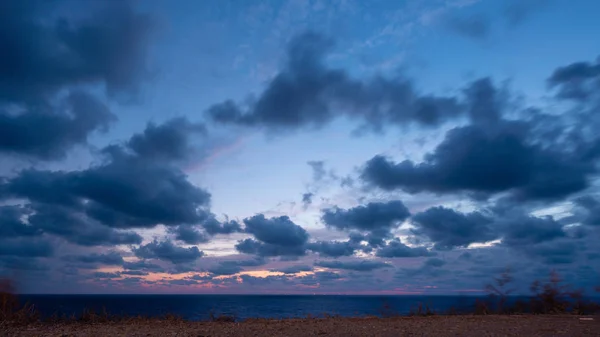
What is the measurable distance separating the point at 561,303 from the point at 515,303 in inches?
73.6

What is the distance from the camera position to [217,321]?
59.1 feet

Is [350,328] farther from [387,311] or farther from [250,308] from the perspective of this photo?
[250,308]

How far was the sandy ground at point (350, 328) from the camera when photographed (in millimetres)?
13398

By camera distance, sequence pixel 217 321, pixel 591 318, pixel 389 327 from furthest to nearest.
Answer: pixel 217 321, pixel 591 318, pixel 389 327

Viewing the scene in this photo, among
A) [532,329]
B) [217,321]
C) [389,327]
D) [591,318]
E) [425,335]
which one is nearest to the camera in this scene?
[425,335]

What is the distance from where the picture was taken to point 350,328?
14.8 m

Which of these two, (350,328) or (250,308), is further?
(250,308)

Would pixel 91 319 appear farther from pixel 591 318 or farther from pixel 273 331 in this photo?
pixel 591 318

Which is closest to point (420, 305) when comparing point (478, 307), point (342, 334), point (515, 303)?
point (478, 307)

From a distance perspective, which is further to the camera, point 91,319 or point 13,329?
point 91,319

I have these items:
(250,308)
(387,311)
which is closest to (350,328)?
(387,311)

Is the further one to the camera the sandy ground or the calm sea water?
the calm sea water

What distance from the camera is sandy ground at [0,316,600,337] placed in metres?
13.4

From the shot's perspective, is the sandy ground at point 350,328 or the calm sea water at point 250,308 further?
the calm sea water at point 250,308
